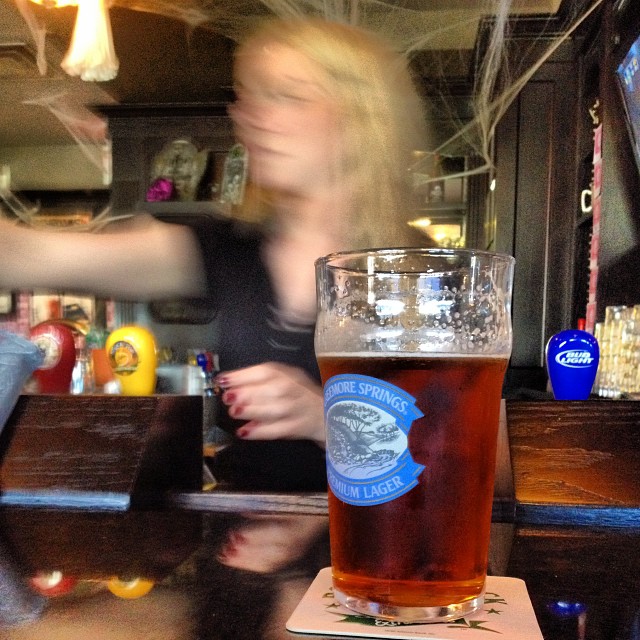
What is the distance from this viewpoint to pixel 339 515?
0.40 meters

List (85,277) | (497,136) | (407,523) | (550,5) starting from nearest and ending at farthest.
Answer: (407,523) < (85,277) < (550,5) < (497,136)

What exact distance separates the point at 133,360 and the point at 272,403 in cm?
28

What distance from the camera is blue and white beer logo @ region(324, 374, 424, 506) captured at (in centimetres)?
37

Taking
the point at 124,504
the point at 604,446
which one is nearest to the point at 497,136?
the point at 604,446

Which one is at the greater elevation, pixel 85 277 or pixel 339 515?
pixel 85 277

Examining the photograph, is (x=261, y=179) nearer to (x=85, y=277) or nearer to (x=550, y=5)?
(x=85, y=277)

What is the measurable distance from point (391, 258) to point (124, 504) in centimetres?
40

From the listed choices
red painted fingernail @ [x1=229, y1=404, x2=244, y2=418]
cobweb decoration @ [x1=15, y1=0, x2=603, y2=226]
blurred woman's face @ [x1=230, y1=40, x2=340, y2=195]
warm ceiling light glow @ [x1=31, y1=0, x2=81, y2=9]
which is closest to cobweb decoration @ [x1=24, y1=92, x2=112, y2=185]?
cobweb decoration @ [x1=15, y1=0, x2=603, y2=226]

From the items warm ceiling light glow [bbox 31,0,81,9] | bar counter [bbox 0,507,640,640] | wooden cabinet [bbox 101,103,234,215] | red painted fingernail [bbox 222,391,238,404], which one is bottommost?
bar counter [bbox 0,507,640,640]

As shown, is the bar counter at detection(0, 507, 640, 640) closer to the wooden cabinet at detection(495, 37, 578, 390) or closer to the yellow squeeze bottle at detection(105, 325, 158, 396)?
the yellow squeeze bottle at detection(105, 325, 158, 396)

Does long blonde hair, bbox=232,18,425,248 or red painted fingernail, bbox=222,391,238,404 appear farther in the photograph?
long blonde hair, bbox=232,18,425,248

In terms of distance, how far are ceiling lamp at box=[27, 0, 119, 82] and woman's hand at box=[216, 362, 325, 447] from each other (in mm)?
1445

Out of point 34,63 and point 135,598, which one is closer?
point 135,598

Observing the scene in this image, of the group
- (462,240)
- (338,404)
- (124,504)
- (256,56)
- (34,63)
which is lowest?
(124,504)
